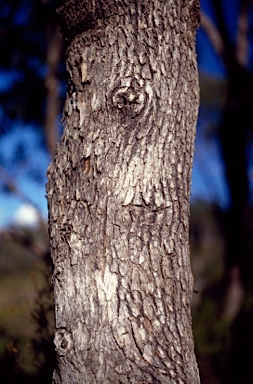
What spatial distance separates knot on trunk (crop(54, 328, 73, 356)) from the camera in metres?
2.22

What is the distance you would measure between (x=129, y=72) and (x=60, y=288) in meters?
1.05

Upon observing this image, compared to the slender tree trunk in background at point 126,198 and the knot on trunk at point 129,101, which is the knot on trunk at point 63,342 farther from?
the knot on trunk at point 129,101

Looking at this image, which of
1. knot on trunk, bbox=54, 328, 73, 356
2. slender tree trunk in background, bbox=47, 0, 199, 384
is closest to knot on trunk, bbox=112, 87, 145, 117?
slender tree trunk in background, bbox=47, 0, 199, 384

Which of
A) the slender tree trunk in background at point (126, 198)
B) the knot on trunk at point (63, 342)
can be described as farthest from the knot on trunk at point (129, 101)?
the knot on trunk at point (63, 342)

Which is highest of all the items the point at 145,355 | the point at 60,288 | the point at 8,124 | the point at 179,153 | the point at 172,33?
the point at 8,124

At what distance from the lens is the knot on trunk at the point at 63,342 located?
2217 mm

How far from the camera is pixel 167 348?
2178 millimetres

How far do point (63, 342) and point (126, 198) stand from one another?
69 cm

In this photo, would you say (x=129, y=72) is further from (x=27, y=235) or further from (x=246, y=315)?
(x=27, y=235)

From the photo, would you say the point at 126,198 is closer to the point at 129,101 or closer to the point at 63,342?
the point at 129,101

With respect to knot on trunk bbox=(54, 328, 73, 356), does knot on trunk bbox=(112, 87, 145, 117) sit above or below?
above

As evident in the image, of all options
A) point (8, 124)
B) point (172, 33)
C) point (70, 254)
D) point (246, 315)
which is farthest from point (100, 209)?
point (8, 124)

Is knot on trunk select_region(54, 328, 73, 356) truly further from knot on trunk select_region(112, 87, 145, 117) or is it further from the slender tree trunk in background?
knot on trunk select_region(112, 87, 145, 117)

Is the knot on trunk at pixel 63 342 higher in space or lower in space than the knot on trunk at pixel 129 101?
lower
